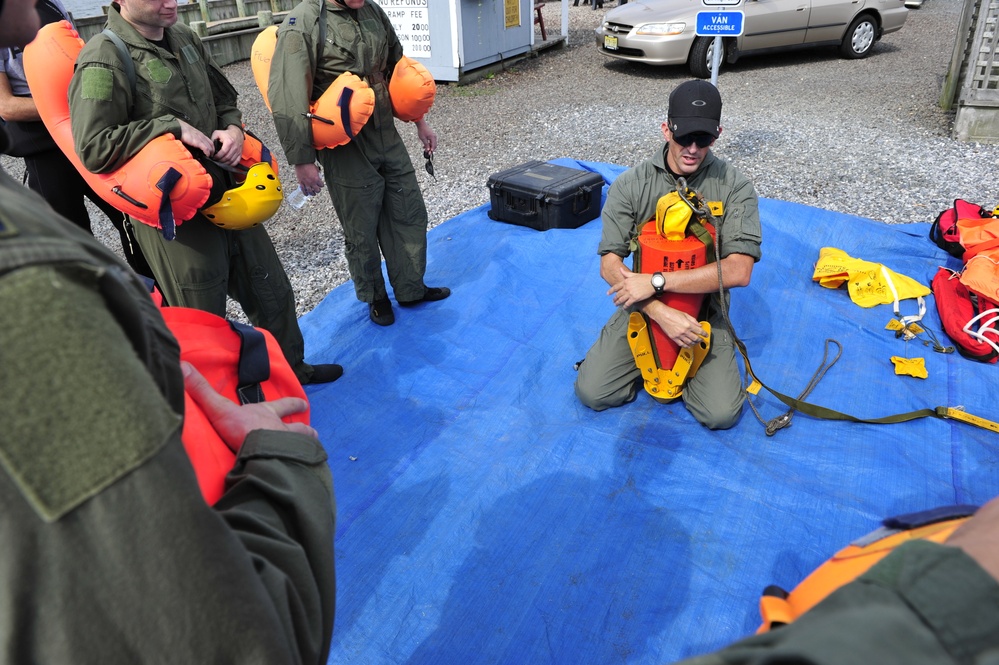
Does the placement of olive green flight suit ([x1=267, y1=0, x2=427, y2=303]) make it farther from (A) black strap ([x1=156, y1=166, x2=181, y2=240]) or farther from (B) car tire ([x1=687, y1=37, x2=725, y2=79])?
(B) car tire ([x1=687, y1=37, x2=725, y2=79])

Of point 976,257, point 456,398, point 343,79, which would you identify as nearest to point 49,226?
point 456,398

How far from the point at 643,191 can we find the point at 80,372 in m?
3.00

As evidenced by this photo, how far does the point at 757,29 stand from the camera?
962 centimetres

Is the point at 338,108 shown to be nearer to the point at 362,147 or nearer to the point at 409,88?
the point at 362,147

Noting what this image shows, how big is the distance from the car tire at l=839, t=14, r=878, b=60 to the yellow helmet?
421 inches

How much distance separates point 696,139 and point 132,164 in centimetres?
252

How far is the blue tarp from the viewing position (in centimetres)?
223

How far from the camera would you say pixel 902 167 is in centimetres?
607

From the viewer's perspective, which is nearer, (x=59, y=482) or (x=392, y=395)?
(x=59, y=482)

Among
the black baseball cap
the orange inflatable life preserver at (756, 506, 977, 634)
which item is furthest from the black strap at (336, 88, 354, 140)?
the orange inflatable life preserver at (756, 506, 977, 634)

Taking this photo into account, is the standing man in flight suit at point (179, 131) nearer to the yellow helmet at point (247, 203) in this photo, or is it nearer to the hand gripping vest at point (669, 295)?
the yellow helmet at point (247, 203)

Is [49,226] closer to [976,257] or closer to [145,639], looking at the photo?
[145,639]

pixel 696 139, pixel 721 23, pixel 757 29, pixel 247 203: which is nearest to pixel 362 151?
pixel 247 203

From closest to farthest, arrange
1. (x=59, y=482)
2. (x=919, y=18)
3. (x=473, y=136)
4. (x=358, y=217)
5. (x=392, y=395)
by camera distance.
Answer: (x=59, y=482) → (x=392, y=395) → (x=358, y=217) → (x=473, y=136) → (x=919, y=18)
